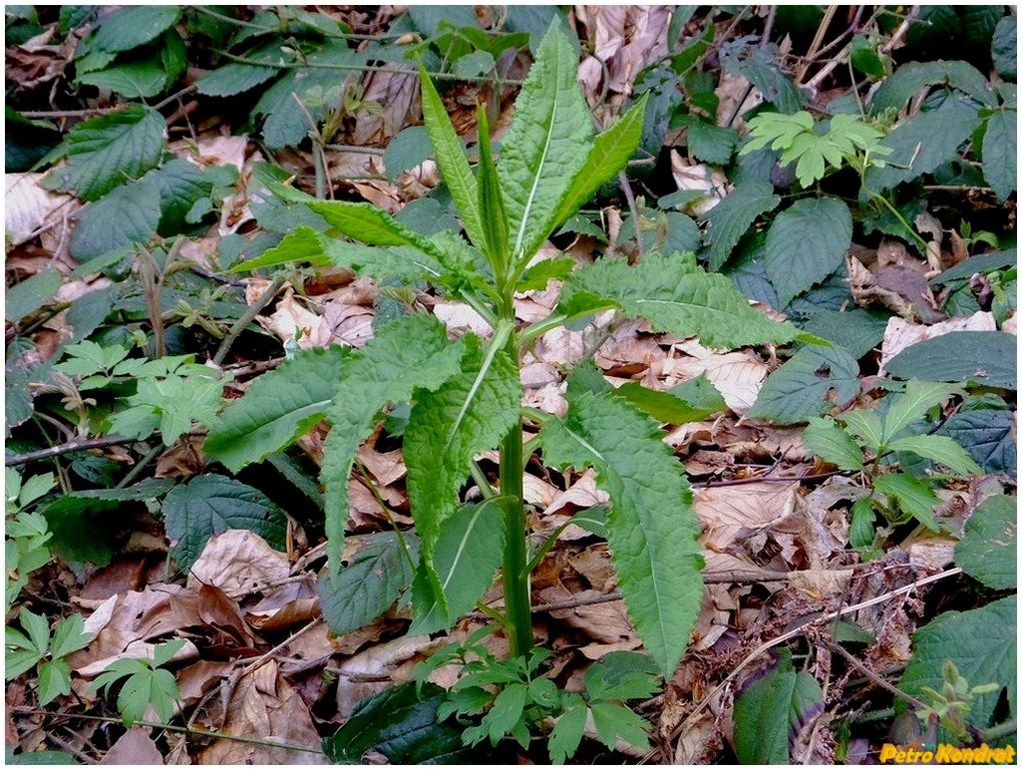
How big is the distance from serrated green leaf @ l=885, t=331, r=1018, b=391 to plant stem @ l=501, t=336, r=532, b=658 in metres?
1.26

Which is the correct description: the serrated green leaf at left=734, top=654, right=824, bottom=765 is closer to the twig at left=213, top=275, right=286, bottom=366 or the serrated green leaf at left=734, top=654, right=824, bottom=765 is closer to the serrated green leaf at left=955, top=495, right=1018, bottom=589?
the serrated green leaf at left=955, top=495, right=1018, bottom=589

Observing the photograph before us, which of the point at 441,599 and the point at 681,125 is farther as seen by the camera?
the point at 681,125

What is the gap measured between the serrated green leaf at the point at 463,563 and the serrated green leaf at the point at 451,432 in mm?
188

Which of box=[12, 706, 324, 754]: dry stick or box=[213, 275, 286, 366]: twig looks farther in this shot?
box=[213, 275, 286, 366]: twig

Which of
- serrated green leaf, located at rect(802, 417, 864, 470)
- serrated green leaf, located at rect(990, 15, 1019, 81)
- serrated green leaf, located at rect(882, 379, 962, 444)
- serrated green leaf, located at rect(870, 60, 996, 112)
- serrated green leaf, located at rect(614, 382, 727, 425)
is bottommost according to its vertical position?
serrated green leaf, located at rect(802, 417, 864, 470)

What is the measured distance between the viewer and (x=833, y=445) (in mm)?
1924

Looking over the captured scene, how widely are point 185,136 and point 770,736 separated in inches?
142

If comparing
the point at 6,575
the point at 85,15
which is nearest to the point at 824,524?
the point at 6,575

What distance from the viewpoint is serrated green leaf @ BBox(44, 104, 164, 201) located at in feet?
11.9

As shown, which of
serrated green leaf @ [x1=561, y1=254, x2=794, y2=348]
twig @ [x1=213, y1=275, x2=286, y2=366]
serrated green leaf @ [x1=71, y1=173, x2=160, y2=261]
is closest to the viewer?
serrated green leaf @ [x1=561, y1=254, x2=794, y2=348]

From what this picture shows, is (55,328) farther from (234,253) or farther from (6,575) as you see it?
(6,575)

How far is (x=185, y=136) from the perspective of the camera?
13.2 feet

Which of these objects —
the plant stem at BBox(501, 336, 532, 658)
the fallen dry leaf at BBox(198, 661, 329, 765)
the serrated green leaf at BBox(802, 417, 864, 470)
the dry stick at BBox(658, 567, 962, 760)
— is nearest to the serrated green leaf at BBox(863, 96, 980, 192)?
the serrated green leaf at BBox(802, 417, 864, 470)

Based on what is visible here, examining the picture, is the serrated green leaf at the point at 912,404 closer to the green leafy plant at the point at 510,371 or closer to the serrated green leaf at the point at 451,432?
the green leafy plant at the point at 510,371
